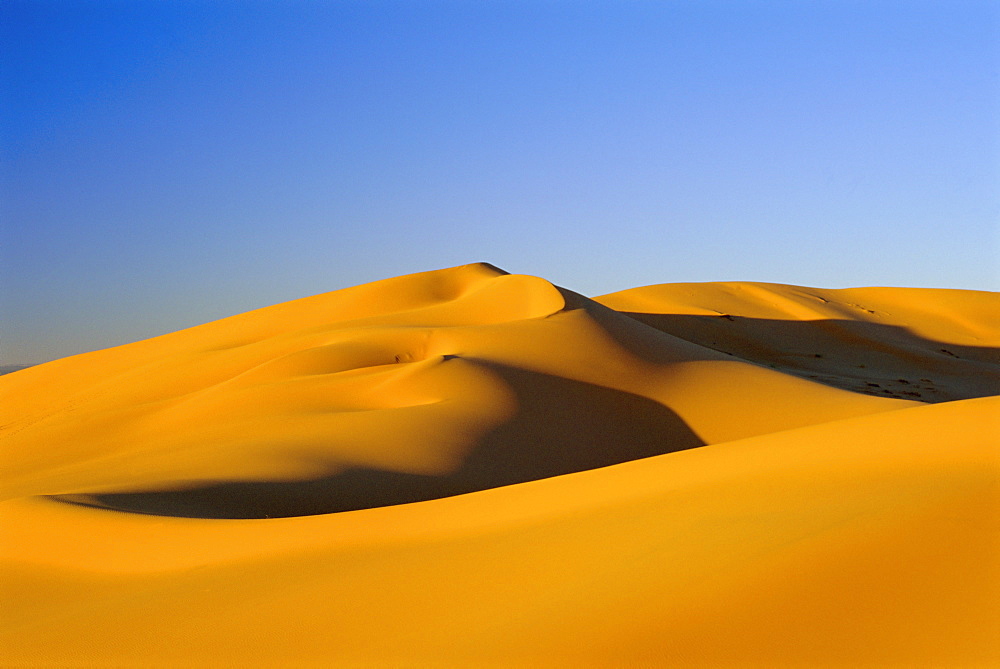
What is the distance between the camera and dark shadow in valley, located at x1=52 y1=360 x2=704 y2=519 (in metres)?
7.52

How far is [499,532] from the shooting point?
479 centimetres

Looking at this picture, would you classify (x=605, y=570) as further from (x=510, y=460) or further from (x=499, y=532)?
(x=510, y=460)

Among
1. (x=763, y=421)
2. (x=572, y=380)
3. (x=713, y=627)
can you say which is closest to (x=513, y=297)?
(x=572, y=380)

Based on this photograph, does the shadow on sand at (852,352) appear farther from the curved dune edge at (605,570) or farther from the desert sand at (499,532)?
the curved dune edge at (605,570)

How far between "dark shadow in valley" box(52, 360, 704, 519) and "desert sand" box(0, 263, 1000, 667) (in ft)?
0.13

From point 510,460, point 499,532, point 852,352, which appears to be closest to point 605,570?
point 499,532

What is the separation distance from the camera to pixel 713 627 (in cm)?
303

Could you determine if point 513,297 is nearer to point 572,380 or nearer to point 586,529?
point 572,380

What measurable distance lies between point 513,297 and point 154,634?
16481 millimetres

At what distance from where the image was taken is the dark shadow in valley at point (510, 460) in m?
7.52

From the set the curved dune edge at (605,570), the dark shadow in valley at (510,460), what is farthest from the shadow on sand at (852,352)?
the curved dune edge at (605,570)

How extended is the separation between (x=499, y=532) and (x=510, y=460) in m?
5.96

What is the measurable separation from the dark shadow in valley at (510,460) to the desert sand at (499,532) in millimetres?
39

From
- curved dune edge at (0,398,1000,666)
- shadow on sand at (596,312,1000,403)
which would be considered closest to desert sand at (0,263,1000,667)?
curved dune edge at (0,398,1000,666)
